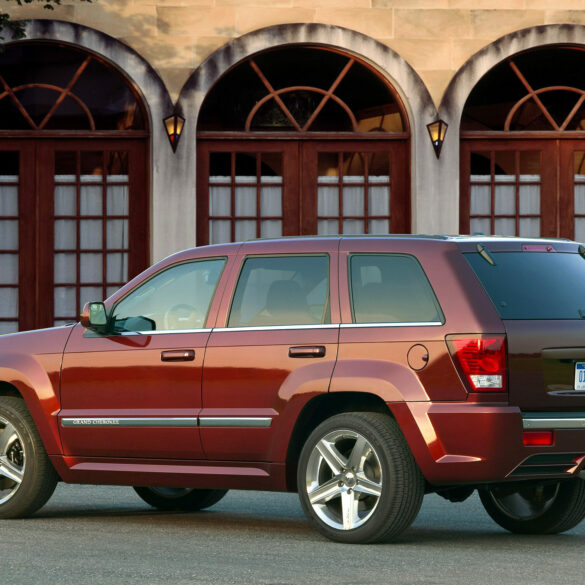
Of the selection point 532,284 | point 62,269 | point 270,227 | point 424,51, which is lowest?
point 532,284

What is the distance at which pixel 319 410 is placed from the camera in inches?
318

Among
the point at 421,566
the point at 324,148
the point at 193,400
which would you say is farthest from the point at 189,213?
the point at 421,566

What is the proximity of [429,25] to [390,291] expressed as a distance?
35.0 ft

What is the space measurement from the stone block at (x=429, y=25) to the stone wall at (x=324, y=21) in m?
0.01

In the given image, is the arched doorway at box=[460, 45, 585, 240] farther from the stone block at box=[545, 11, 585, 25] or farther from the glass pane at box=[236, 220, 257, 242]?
the glass pane at box=[236, 220, 257, 242]

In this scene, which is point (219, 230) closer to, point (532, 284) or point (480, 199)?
point (480, 199)

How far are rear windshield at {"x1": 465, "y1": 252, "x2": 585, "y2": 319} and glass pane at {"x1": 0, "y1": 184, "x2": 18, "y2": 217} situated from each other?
11.0 meters

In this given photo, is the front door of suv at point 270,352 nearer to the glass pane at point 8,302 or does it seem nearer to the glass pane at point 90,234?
the glass pane at point 90,234

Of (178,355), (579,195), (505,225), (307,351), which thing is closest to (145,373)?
(178,355)

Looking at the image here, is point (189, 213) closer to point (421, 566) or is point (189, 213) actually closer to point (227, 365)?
point (227, 365)

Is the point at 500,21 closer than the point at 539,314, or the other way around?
the point at 539,314

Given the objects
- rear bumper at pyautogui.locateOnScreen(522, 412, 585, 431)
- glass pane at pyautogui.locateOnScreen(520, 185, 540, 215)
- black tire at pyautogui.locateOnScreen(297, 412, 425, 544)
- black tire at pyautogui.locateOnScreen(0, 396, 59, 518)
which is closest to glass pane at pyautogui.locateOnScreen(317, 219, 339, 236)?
glass pane at pyautogui.locateOnScreen(520, 185, 540, 215)

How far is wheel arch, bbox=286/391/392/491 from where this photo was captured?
7.88 m

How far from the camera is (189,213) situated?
17.7m
